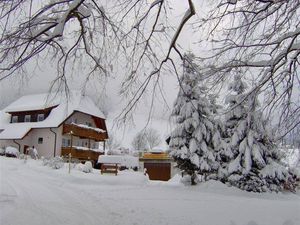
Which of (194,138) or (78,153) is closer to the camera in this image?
(194,138)

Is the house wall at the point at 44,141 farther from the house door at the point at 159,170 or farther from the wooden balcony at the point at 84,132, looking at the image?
the house door at the point at 159,170

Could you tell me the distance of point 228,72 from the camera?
31.6 ft

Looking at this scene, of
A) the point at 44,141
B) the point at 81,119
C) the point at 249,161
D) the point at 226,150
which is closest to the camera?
the point at 249,161

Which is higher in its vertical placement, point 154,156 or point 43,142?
point 43,142

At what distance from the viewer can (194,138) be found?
24.1 m

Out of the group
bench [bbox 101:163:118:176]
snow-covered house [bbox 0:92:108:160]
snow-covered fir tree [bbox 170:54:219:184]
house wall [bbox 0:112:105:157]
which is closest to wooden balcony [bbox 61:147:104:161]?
snow-covered house [bbox 0:92:108:160]

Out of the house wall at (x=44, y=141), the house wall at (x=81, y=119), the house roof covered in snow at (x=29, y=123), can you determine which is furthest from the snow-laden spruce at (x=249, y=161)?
the house wall at (x=81, y=119)

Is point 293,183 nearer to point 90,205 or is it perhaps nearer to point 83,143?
point 90,205

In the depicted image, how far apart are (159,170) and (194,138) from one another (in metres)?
22.2

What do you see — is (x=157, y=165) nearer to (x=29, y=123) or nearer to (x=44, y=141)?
(x=44, y=141)

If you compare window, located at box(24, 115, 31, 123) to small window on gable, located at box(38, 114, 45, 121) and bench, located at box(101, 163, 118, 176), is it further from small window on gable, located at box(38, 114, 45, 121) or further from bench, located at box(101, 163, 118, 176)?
bench, located at box(101, 163, 118, 176)

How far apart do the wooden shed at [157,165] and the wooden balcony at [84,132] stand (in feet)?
20.6

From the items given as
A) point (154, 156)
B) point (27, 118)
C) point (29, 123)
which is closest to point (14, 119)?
point (27, 118)

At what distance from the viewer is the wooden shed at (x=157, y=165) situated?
1779 inches
